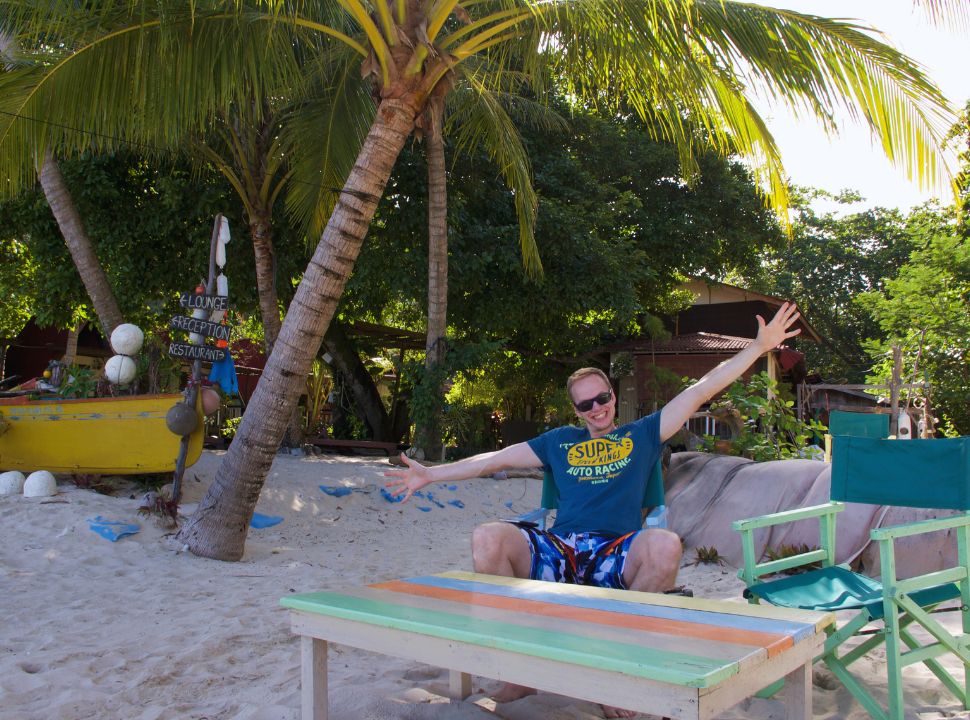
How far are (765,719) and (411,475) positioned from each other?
5.33 feet

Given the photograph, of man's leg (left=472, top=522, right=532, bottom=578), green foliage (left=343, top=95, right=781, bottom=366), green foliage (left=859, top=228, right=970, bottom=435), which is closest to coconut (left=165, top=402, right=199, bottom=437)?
man's leg (left=472, top=522, right=532, bottom=578)

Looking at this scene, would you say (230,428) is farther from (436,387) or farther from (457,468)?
(457,468)

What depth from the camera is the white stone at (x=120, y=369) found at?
764 centimetres

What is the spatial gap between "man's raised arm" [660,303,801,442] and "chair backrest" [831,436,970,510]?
3.26ft

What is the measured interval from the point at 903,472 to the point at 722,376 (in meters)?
1.24

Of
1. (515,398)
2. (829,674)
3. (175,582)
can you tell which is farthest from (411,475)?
(515,398)

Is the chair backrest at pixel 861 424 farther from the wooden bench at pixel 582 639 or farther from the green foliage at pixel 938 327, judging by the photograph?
the green foliage at pixel 938 327

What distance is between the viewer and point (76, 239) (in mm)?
8555

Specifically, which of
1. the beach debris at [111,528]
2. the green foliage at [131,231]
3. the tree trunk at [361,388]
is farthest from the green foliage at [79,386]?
the tree trunk at [361,388]

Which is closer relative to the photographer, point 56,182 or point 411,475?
point 411,475

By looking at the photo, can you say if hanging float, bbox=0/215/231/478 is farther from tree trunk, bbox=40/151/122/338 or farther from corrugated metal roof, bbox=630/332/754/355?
corrugated metal roof, bbox=630/332/754/355

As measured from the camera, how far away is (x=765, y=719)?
2.82 metres

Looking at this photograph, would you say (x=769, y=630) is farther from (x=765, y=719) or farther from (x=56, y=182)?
(x=56, y=182)

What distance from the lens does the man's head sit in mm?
3326
